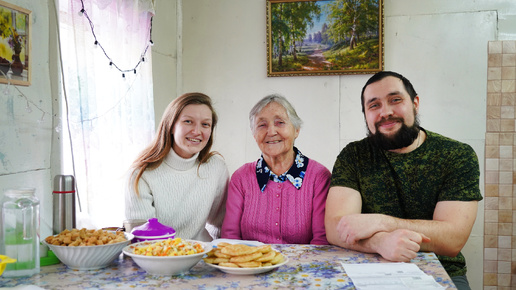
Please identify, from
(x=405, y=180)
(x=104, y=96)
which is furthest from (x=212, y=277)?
(x=104, y=96)

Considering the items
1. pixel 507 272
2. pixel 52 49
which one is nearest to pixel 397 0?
pixel 507 272

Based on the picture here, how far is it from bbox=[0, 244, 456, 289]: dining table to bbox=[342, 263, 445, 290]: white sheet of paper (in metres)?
0.02

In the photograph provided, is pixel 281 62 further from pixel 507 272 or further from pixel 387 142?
pixel 507 272

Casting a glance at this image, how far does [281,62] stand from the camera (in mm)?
3576

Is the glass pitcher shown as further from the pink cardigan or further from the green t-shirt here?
the green t-shirt

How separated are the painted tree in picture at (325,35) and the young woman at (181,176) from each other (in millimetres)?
1399

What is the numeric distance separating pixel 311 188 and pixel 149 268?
0.98 m

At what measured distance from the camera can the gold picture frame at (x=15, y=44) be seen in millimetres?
1567

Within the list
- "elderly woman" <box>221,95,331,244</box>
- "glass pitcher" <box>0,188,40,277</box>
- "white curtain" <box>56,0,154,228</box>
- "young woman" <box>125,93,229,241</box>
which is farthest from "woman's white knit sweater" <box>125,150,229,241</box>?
"glass pitcher" <box>0,188,40,277</box>

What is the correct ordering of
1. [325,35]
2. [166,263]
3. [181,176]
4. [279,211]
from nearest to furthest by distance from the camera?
[166,263] < [279,211] < [181,176] < [325,35]

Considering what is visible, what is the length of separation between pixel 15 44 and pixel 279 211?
4.15 feet

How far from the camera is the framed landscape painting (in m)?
3.41

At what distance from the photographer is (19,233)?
1.37 m

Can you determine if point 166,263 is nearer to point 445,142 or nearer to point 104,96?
point 445,142
